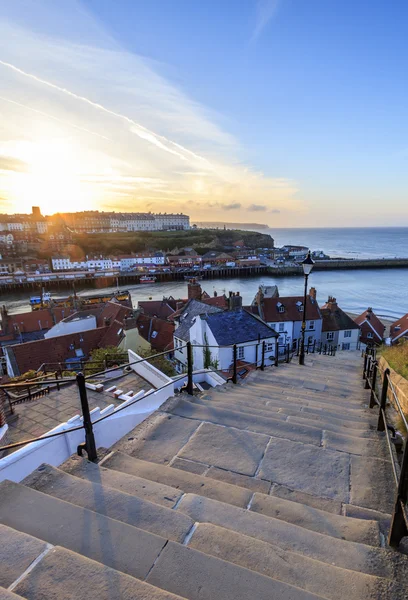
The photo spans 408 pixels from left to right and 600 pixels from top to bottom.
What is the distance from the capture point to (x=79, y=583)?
1470 millimetres

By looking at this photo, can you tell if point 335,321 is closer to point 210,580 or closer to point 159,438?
point 159,438

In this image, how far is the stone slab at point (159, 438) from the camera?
3.22 m

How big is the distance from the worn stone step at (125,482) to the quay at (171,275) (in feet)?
229

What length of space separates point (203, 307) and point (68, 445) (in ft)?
59.5

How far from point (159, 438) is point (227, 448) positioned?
31.7 inches

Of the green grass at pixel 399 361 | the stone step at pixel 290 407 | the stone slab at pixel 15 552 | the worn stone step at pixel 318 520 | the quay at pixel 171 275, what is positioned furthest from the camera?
the quay at pixel 171 275

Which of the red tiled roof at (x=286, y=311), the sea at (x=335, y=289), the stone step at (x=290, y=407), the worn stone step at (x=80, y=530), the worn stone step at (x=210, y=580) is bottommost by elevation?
the sea at (x=335, y=289)

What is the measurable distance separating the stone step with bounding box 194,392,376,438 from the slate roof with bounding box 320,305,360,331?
2573cm

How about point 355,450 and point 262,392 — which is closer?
point 355,450

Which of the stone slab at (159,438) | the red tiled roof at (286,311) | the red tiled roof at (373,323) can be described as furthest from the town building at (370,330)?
the stone slab at (159,438)

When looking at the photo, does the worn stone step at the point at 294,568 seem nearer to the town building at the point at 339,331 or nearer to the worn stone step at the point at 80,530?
the worn stone step at the point at 80,530

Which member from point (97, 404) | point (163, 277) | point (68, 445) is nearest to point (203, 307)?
point (97, 404)

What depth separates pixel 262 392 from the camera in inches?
240

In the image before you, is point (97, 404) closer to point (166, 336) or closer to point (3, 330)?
point (166, 336)
